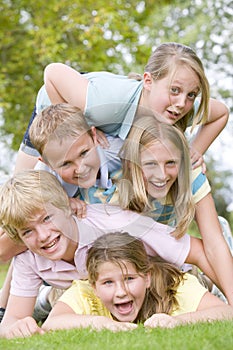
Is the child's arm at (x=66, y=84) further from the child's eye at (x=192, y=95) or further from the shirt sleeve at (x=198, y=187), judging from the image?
the shirt sleeve at (x=198, y=187)

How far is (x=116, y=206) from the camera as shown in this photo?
4.54m

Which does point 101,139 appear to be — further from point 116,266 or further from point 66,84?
point 116,266

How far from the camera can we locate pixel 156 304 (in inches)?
171

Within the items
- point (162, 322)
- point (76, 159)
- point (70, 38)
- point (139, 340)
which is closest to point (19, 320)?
point (162, 322)

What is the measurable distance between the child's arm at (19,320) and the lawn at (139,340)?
25 cm

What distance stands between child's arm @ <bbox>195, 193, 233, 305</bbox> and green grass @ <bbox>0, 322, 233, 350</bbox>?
0.81 m

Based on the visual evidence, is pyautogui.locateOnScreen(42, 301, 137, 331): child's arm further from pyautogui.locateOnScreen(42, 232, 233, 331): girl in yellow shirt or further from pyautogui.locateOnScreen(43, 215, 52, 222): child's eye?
pyautogui.locateOnScreen(43, 215, 52, 222): child's eye

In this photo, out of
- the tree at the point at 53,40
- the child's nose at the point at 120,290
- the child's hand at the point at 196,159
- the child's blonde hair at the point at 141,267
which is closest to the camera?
the child's nose at the point at 120,290

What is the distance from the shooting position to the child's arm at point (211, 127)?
16.7ft

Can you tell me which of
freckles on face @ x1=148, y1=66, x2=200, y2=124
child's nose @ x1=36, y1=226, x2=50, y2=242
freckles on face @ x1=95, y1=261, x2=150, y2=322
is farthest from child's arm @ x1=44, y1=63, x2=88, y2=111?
freckles on face @ x1=95, y1=261, x2=150, y2=322

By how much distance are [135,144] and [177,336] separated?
1.45 m

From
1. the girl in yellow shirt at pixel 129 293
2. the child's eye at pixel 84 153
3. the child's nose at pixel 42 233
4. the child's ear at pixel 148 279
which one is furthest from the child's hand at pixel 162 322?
the child's eye at pixel 84 153

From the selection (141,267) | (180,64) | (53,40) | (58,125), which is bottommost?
(53,40)

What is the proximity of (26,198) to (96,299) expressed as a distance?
74 cm
